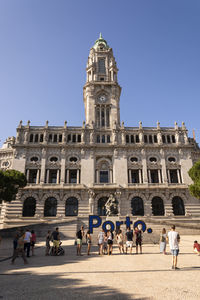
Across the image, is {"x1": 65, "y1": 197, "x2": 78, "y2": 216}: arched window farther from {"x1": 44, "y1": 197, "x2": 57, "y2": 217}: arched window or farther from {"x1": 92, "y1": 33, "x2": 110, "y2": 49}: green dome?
{"x1": 92, "y1": 33, "x2": 110, "y2": 49}: green dome

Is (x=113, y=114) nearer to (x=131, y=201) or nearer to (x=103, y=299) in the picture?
(x=131, y=201)

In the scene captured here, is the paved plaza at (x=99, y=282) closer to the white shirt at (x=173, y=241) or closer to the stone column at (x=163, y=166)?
the white shirt at (x=173, y=241)

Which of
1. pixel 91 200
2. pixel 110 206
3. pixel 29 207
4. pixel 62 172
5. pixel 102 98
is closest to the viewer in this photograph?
pixel 110 206

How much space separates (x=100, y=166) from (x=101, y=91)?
22116mm

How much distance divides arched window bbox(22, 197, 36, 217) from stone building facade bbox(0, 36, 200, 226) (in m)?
0.12

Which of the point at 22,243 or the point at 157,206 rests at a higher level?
the point at 157,206

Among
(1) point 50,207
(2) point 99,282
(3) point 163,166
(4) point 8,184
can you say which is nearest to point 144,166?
(3) point 163,166

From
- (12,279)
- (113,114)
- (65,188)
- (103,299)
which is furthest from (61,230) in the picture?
(113,114)

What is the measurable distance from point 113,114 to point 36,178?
83.7ft

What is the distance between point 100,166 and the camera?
49.7m

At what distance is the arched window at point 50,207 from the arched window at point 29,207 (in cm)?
258

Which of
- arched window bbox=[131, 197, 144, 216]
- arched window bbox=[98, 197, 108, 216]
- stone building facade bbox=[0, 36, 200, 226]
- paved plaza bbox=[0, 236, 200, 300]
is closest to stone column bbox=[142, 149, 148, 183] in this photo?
stone building facade bbox=[0, 36, 200, 226]

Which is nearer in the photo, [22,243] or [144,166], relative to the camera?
[22,243]

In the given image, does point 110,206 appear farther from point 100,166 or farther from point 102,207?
point 100,166
